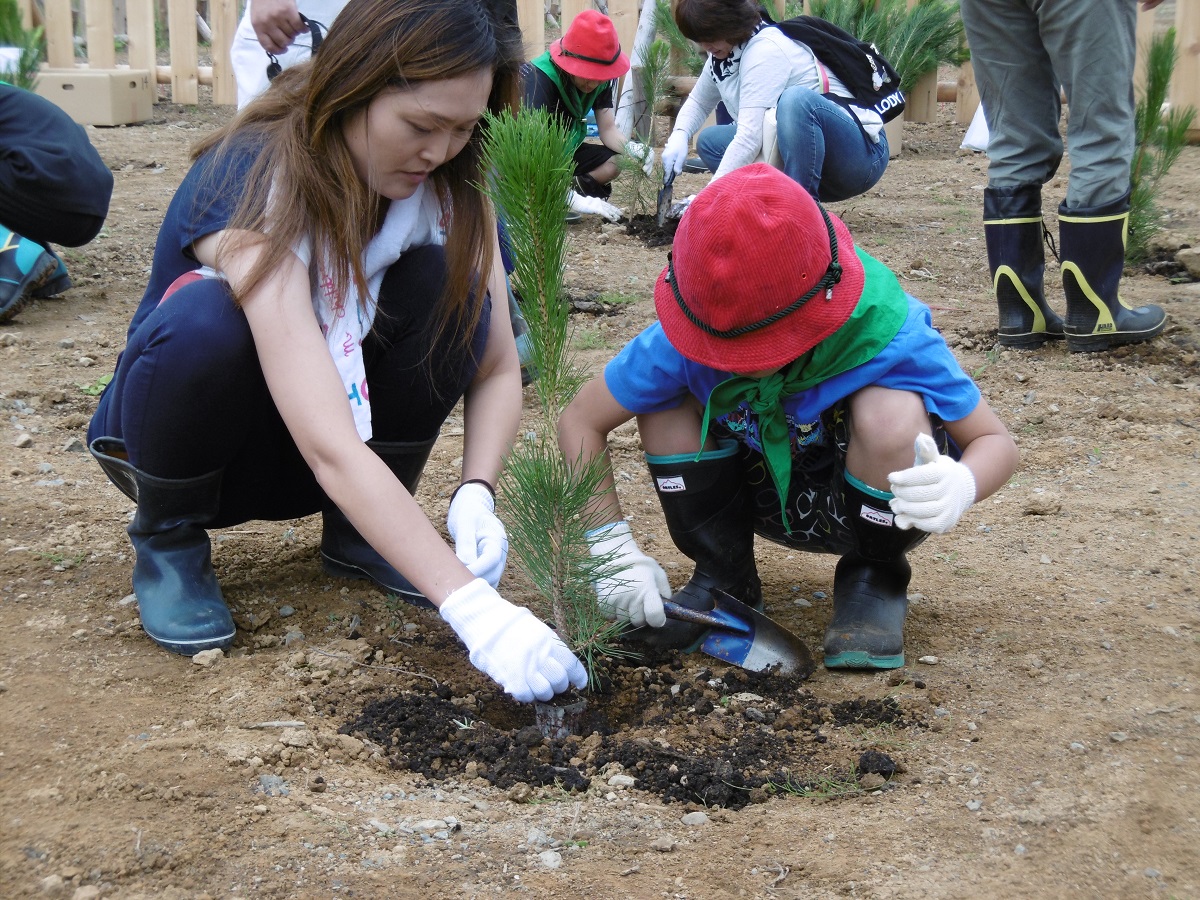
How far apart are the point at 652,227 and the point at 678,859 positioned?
4374 mm

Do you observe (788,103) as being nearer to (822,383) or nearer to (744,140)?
(744,140)

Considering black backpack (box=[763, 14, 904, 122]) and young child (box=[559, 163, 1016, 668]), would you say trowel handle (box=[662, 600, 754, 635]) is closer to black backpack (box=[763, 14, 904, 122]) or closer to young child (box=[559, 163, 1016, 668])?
young child (box=[559, 163, 1016, 668])

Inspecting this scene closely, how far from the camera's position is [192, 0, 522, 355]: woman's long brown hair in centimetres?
164

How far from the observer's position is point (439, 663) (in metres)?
2.00

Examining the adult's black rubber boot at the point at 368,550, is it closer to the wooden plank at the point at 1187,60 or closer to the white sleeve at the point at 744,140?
the white sleeve at the point at 744,140

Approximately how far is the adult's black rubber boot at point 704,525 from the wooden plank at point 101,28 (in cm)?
751

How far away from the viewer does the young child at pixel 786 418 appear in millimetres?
1666

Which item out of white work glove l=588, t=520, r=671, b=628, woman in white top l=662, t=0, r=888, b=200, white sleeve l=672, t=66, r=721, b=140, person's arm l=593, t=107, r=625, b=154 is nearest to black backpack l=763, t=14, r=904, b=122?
woman in white top l=662, t=0, r=888, b=200

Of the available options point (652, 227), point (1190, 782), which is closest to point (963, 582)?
point (1190, 782)

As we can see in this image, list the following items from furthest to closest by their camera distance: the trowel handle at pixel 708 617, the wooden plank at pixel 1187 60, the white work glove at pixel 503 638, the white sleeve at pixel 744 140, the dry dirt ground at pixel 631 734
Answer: the wooden plank at pixel 1187 60 → the white sleeve at pixel 744 140 → the trowel handle at pixel 708 617 → the white work glove at pixel 503 638 → the dry dirt ground at pixel 631 734

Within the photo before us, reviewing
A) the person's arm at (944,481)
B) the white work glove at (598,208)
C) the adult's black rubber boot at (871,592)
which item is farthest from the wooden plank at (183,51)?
the person's arm at (944,481)

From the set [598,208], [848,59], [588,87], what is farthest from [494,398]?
[598,208]

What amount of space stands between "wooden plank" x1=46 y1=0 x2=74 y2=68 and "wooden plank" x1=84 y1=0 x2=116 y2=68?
0.59ft

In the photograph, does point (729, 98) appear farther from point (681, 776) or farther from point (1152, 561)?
point (681, 776)
